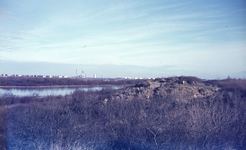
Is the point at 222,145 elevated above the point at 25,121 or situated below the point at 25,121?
below

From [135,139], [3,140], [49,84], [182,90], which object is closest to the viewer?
[135,139]

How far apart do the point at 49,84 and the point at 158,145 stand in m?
38.4

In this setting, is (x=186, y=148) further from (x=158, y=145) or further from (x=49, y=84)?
(x=49, y=84)

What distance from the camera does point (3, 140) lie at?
272 inches

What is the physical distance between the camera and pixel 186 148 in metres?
5.82

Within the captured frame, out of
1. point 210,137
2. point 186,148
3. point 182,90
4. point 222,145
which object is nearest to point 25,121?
point 186,148

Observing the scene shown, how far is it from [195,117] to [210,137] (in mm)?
780

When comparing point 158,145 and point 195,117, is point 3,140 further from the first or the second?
point 195,117

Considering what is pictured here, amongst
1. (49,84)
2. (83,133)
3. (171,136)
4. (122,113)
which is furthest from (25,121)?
(49,84)

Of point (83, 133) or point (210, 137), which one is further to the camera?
point (83, 133)

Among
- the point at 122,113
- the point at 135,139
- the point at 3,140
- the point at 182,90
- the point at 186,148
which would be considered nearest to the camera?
the point at 186,148

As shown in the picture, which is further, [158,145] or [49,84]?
[49,84]

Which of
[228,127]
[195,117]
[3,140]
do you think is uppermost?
[195,117]

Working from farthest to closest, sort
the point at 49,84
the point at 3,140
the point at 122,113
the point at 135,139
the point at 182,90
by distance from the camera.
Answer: the point at 49,84 < the point at 182,90 < the point at 122,113 < the point at 3,140 < the point at 135,139
